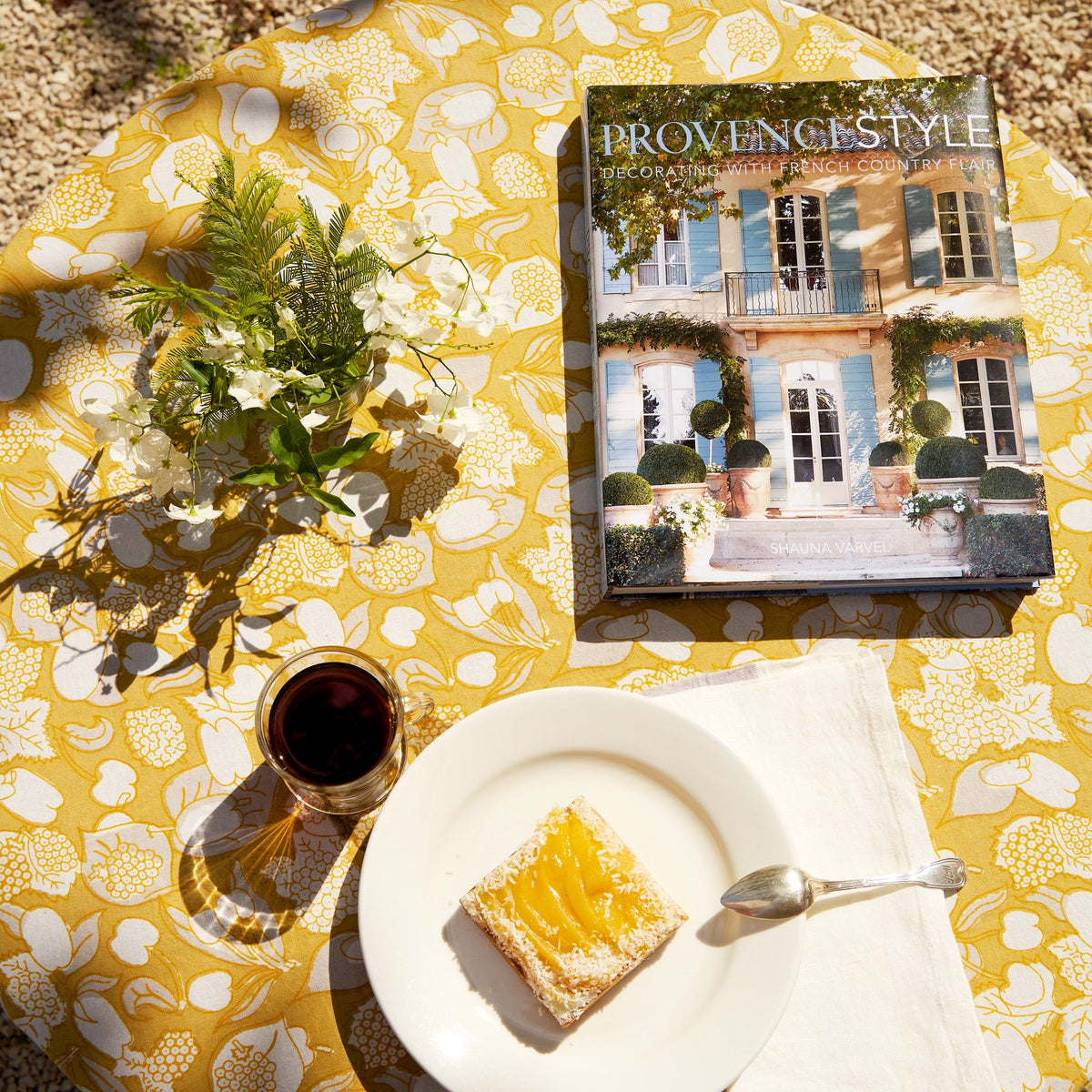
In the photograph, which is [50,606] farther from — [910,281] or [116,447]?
[910,281]

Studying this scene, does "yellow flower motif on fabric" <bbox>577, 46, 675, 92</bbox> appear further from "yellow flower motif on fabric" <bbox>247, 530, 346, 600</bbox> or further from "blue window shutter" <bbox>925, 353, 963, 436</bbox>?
"yellow flower motif on fabric" <bbox>247, 530, 346, 600</bbox>

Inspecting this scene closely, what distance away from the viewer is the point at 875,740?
1.08 meters

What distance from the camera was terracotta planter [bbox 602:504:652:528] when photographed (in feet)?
3.66

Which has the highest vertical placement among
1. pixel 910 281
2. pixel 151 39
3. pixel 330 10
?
pixel 151 39

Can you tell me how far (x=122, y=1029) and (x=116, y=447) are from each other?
2.23 feet

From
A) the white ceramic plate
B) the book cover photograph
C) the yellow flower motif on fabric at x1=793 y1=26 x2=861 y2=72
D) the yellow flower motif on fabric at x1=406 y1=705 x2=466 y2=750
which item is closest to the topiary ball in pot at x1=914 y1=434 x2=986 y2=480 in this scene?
the book cover photograph

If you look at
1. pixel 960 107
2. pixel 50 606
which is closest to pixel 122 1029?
pixel 50 606

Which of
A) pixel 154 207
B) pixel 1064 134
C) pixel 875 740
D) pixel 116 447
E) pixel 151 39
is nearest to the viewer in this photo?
pixel 116 447

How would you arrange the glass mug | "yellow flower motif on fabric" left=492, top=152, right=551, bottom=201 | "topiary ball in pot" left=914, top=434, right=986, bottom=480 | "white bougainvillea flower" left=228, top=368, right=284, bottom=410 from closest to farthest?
"white bougainvillea flower" left=228, top=368, right=284, bottom=410, the glass mug, "topiary ball in pot" left=914, top=434, right=986, bottom=480, "yellow flower motif on fabric" left=492, top=152, right=551, bottom=201

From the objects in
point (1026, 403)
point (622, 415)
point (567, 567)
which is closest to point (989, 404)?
point (1026, 403)

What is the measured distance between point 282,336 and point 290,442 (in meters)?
0.14

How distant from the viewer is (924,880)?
1021mm

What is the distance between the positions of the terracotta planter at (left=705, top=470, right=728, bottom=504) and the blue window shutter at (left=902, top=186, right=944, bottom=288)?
1.20 ft

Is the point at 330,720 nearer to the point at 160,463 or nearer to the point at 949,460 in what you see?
the point at 160,463
